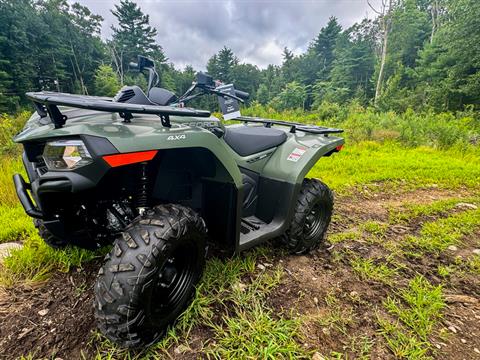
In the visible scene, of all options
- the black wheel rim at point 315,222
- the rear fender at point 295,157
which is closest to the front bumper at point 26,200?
the rear fender at point 295,157

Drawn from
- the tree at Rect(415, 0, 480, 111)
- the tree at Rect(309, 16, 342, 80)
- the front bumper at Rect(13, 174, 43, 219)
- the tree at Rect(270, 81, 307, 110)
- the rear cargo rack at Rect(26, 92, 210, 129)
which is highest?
the tree at Rect(309, 16, 342, 80)

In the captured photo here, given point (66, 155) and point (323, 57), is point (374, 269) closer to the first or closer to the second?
point (66, 155)

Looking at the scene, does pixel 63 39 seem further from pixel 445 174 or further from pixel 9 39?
pixel 445 174

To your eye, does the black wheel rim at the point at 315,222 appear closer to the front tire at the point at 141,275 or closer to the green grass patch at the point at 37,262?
the front tire at the point at 141,275

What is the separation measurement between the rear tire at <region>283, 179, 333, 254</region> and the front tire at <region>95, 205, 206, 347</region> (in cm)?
95

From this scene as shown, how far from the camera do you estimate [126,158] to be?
1040mm

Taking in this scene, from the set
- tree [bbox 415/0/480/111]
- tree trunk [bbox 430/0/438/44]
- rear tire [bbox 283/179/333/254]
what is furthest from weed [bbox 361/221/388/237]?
tree trunk [bbox 430/0/438/44]

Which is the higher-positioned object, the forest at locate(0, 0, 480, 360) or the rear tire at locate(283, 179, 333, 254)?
the rear tire at locate(283, 179, 333, 254)

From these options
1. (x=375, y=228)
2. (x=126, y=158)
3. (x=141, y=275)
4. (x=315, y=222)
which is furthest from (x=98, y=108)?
(x=375, y=228)

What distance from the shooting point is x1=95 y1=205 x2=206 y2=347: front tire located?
110 centimetres

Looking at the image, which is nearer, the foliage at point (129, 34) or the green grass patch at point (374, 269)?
the green grass patch at point (374, 269)

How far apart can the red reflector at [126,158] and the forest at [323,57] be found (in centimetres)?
136

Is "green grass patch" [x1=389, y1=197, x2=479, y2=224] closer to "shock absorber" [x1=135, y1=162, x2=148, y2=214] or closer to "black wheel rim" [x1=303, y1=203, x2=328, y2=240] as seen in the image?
"black wheel rim" [x1=303, y1=203, x2=328, y2=240]

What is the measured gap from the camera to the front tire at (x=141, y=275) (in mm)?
1103
